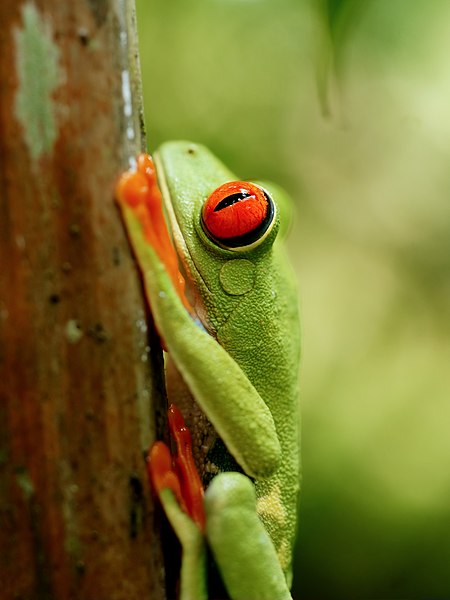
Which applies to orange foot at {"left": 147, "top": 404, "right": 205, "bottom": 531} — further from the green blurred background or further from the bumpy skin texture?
the green blurred background

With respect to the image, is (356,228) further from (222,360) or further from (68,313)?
(68,313)

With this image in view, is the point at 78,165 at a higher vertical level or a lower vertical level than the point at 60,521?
higher

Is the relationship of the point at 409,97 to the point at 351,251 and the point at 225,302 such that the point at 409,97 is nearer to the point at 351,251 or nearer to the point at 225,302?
the point at 351,251

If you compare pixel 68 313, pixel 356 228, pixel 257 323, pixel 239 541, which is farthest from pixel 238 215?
pixel 356 228

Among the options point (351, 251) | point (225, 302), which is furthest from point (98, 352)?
point (351, 251)

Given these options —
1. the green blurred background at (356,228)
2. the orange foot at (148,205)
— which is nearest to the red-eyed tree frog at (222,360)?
the orange foot at (148,205)

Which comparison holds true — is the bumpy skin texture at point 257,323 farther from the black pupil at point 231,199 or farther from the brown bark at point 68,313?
the brown bark at point 68,313
